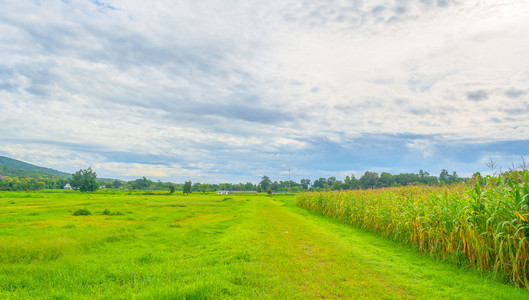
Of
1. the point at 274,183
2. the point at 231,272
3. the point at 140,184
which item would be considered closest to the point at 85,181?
the point at 140,184

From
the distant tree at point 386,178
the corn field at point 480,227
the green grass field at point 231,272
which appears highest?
the distant tree at point 386,178

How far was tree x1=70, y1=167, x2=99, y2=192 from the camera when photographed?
115m

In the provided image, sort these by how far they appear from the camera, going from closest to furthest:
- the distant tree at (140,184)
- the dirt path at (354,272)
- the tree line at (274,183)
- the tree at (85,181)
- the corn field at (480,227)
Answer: the dirt path at (354,272)
the corn field at (480,227)
the tree line at (274,183)
the tree at (85,181)
the distant tree at (140,184)

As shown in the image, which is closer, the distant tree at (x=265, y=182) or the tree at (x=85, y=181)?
the tree at (x=85, y=181)

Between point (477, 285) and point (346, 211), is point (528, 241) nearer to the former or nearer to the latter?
point (477, 285)

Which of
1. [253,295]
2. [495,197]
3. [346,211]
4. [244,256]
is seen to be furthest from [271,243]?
[346,211]

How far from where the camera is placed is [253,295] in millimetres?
5887

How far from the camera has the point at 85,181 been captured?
377ft

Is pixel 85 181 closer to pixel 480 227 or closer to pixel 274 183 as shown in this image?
pixel 274 183

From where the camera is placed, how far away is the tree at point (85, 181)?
4525 inches

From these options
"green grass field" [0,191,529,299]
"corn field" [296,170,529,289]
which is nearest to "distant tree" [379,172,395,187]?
"corn field" [296,170,529,289]

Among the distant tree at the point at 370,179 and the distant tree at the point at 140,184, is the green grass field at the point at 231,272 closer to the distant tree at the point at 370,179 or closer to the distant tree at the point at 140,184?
the distant tree at the point at 370,179

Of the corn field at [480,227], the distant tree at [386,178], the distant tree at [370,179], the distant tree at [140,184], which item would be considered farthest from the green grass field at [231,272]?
the distant tree at [140,184]

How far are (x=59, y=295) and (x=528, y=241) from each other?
38.0 feet
